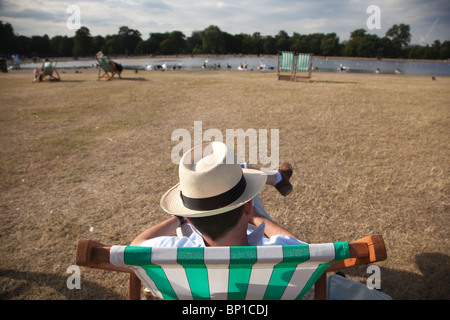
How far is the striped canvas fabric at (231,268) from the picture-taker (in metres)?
1.12

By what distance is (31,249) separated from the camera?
→ 9.52 feet

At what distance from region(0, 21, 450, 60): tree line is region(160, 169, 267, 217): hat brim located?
10828 centimetres

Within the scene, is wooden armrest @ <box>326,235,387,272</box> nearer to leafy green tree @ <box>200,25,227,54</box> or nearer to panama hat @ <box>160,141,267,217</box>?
A: panama hat @ <box>160,141,267,217</box>

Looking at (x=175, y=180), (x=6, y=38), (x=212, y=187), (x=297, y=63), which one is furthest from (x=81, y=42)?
(x=212, y=187)

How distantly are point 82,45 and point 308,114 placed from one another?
4828 inches

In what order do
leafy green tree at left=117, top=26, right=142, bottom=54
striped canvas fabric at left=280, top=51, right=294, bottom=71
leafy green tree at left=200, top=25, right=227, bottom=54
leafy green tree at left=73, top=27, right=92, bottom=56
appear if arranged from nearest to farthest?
striped canvas fabric at left=280, top=51, right=294, bottom=71 → leafy green tree at left=73, top=27, right=92, bottom=56 → leafy green tree at left=117, top=26, right=142, bottom=54 → leafy green tree at left=200, top=25, right=227, bottom=54

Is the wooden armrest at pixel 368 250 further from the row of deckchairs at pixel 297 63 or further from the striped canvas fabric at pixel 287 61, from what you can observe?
the striped canvas fabric at pixel 287 61

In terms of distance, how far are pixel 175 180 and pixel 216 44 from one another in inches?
5477

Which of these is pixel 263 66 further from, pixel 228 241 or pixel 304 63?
pixel 228 241

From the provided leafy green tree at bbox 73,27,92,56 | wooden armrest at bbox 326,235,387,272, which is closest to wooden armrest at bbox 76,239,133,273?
wooden armrest at bbox 326,235,387,272

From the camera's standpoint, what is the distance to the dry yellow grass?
2.64 metres

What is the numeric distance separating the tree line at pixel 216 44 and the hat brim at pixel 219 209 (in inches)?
4263

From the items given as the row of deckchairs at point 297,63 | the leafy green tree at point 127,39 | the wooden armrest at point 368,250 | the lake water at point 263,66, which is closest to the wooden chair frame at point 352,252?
the wooden armrest at point 368,250

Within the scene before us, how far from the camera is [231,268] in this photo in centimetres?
120
